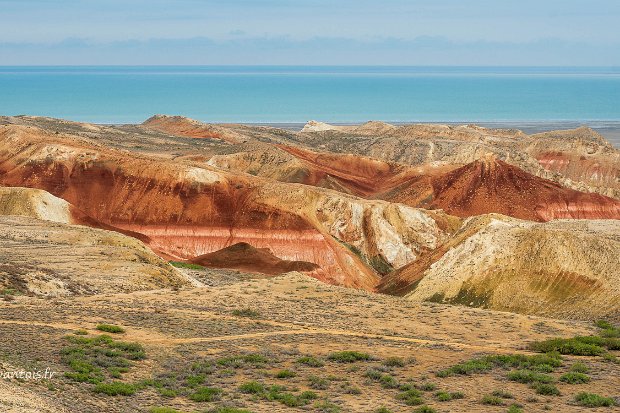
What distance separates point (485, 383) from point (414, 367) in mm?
3090

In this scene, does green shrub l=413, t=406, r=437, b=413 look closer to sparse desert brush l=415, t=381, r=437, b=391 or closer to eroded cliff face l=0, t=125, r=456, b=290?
sparse desert brush l=415, t=381, r=437, b=391

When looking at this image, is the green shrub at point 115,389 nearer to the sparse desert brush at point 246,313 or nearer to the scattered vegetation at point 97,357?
the scattered vegetation at point 97,357

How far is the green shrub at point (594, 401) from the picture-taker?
30016 millimetres

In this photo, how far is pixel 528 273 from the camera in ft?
210

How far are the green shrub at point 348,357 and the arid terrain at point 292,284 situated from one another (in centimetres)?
8

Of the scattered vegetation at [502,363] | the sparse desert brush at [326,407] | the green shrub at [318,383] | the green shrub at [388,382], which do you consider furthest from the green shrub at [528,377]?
the sparse desert brush at [326,407]

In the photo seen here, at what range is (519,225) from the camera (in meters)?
71.9

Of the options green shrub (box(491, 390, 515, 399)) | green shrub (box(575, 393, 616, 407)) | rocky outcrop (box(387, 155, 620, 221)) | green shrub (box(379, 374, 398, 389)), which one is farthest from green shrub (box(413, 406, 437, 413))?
rocky outcrop (box(387, 155, 620, 221))

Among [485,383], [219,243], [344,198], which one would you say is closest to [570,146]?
[344,198]

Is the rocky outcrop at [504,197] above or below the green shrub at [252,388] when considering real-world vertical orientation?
above

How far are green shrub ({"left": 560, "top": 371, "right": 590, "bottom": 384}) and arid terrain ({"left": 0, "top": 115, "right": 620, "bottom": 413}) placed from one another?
7 centimetres

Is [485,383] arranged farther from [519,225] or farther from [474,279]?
[519,225]

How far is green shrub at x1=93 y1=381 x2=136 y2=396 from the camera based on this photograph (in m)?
28.9

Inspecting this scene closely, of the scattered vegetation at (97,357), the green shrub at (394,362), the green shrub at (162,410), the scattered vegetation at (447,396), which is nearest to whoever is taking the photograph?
the green shrub at (162,410)
